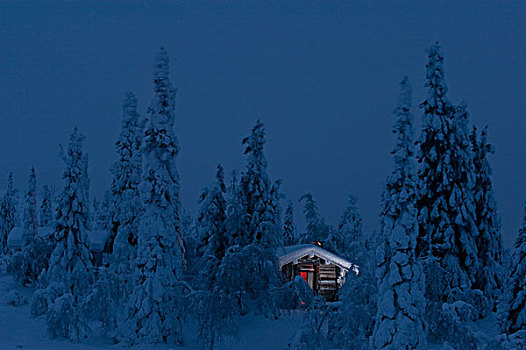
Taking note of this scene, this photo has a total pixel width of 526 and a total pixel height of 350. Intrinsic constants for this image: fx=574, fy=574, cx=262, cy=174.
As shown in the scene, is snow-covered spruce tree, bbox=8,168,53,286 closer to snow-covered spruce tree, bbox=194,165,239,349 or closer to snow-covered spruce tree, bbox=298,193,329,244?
snow-covered spruce tree, bbox=194,165,239,349

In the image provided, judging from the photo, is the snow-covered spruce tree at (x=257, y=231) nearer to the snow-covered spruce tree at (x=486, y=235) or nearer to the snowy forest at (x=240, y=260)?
the snowy forest at (x=240, y=260)

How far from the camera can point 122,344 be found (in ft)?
86.1

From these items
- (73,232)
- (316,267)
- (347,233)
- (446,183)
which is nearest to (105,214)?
(347,233)

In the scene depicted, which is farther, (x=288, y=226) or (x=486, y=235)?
(x=288, y=226)

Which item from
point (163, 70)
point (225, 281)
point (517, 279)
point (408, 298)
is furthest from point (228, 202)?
point (408, 298)

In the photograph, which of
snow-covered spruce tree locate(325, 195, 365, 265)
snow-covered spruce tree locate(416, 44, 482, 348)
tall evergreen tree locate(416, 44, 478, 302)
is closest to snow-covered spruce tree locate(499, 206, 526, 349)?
snow-covered spruce tree locate(416, 44, 482, 348)

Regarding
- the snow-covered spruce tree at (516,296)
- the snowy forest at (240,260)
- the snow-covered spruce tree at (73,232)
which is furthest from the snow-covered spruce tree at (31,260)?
the snow-covered spruce tree at (516,296)

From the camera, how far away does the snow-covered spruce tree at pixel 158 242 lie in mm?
26781

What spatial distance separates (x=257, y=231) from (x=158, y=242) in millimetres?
10020

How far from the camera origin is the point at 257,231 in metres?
36.2

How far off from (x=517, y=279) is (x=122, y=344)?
1725 cm

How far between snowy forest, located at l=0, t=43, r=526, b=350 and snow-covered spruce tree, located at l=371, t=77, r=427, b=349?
0.61m

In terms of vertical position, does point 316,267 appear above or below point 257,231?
below

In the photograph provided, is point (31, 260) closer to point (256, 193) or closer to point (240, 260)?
point (256, 193)
